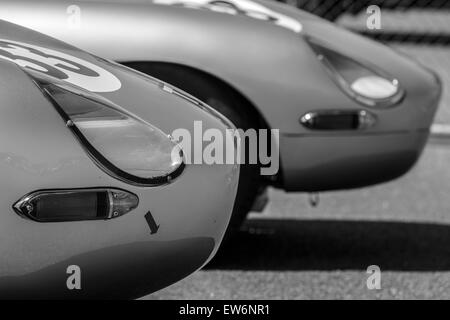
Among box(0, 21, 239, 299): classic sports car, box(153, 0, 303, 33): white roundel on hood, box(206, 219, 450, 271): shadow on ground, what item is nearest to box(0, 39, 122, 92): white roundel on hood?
box(0, 21, 239, 299): classic sports car

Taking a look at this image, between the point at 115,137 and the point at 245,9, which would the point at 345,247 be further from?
the point at 115,137

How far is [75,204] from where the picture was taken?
9.68ft

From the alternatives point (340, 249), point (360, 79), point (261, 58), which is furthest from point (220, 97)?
point (340, 249)

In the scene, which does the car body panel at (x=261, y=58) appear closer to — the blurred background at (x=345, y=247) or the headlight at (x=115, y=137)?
the blurred background at (x=345, y=247)

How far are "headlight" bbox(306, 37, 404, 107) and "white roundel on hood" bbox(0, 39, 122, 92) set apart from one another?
1.52 meters

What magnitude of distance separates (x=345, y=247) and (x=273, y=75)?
1.08 metres

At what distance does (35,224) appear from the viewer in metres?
2.91

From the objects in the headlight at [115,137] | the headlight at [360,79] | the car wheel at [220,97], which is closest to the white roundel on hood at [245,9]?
the headlight at [360,79]

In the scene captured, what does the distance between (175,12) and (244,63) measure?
0.37 metres

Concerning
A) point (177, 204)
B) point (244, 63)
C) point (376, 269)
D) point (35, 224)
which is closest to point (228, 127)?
point (177, 204)

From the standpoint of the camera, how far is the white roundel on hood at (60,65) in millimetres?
3076

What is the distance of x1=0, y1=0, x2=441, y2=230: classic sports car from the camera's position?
14.6 ft

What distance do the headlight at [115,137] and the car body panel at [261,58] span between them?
1.41 metres

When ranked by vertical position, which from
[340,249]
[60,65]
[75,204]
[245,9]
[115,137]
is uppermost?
[245,9]
